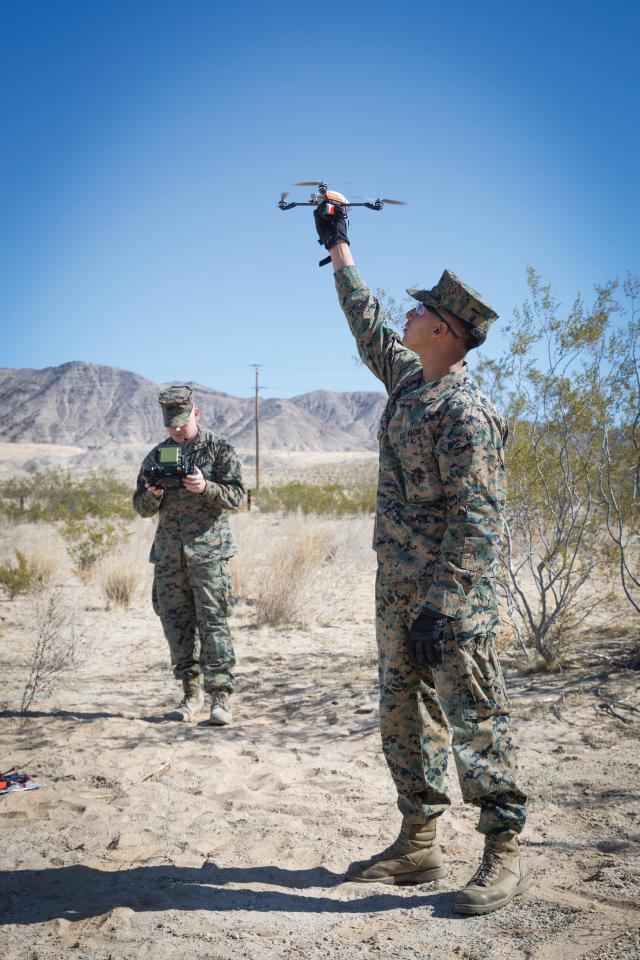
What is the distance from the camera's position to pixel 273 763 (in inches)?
167

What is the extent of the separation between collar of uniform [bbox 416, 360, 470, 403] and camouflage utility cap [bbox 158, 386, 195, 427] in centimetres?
253

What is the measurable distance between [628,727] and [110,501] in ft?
48.7

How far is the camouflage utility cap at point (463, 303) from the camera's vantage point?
105 inches

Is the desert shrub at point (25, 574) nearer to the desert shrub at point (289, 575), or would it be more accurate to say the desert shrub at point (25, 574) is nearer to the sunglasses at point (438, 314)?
the desert shrub at point (289, 575)

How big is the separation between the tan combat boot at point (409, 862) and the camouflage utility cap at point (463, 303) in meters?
1.86

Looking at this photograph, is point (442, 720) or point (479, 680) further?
point (442, 720)

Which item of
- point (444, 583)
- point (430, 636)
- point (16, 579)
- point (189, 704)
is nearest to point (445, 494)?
point (444, 583)

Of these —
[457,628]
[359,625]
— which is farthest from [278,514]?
[457,628]

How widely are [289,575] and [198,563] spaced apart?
366 cm

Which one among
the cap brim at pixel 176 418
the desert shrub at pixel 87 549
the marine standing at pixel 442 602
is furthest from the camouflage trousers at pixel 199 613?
the desert shrub at pixel 87 549

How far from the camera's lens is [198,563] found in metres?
4.90

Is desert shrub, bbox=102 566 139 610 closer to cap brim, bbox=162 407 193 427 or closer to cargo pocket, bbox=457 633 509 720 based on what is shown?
cap brim, bbox=162 407 193 427


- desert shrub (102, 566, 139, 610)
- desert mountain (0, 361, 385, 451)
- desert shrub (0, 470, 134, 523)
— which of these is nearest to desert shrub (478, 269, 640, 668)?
desert shrub (102, 566, 139, 610)

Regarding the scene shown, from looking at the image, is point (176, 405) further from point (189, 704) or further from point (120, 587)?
point (120, 587)
